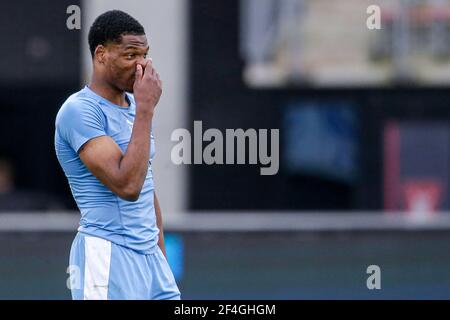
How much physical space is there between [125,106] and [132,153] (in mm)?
392

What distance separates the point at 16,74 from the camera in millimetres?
13453

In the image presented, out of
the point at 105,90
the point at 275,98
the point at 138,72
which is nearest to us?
the point at 138,72

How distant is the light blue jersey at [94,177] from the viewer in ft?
12.7

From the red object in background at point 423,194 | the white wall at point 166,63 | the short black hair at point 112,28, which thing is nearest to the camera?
the short black hair at point 112,28

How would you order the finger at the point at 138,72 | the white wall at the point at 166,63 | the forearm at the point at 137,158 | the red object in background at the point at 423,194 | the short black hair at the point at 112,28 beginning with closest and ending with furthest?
the forearm at the point at 137,158 → the finger at the point at 138,72 → the short black hair at the point at 112,28 → the white wall at the point at 166,63 → the red object in background at the point at 423,194

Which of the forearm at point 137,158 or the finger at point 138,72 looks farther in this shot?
the finger at point 138,72

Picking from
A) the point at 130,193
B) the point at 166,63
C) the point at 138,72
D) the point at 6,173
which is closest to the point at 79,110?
the point at 138,72

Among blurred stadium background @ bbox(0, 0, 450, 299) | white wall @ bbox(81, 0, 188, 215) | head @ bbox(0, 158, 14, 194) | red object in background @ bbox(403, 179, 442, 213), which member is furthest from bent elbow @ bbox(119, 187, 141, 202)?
red object in background @ bbox(403, 179, 442, 213)

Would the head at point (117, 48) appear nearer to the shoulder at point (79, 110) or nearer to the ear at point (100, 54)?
the ear at point (100, 54)

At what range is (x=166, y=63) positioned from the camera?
13.4 metres

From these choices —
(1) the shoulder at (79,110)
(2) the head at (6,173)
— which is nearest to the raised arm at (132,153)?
(1) the shoulder at (79,110)

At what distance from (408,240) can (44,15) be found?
5.69 m

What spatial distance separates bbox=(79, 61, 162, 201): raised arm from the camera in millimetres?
3699

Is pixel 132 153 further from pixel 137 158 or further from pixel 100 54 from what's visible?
pixel 100 54
